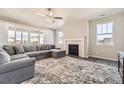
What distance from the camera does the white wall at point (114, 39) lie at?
14.3 ft

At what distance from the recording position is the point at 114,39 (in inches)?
182

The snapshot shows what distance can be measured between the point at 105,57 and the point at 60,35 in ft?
15.5

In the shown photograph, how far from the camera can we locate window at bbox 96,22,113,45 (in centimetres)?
488

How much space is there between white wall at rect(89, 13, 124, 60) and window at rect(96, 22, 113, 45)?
207mm

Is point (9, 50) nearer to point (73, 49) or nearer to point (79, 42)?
point (73, 49)

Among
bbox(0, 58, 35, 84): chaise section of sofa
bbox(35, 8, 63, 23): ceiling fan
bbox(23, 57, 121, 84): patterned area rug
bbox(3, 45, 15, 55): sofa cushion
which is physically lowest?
bbox(23, 57, 121, 84): patterned area rug

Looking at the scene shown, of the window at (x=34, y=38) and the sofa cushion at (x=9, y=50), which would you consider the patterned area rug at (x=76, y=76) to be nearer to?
the sofa cushion at (x=9, y=50)

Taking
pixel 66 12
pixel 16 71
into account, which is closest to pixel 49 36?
pixel 66 12

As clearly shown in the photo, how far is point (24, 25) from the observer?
250 inches

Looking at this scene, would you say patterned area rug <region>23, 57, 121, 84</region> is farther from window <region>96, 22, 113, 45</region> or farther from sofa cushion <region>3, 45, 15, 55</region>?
window <region>96, 22, 113, 45</region>

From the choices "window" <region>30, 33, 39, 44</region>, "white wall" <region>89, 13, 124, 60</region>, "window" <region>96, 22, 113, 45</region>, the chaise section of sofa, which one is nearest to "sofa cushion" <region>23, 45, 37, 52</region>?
"window" <region>30, 33, 39, 44</region>

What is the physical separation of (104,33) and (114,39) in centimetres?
72
